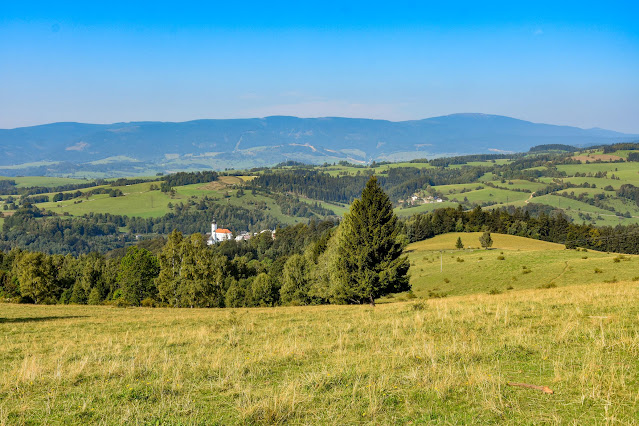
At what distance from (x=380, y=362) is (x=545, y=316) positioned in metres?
7.51

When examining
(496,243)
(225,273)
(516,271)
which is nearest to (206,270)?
(516,271)

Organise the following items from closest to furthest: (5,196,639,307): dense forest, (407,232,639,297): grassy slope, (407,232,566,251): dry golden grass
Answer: (407,232,639,297): grassy slope
(5,196,639,307): dense forest
(407,232,566,251): dry golden grass

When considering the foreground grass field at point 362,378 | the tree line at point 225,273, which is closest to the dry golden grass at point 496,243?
the tree line at point 225,273

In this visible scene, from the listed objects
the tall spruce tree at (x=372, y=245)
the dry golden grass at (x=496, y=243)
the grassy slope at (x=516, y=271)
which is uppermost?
the tall spruce tree at (x=372, y=245)

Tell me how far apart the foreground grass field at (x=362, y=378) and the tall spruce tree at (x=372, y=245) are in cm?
1848

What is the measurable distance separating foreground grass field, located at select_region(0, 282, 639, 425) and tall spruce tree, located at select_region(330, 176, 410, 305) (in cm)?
1848

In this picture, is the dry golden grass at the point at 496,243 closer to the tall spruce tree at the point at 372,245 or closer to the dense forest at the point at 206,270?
the dense forest at the point at 206,270

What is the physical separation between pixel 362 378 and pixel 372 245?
2468 cm

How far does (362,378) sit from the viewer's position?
813 centimetres

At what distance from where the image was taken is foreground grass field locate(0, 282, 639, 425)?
6508mm

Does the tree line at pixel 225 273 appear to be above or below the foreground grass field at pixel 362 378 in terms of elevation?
below

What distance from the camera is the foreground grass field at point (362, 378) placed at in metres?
6.51

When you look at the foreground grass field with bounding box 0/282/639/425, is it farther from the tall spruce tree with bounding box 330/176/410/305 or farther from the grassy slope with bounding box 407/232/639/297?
the grassy slope with bounding box 407/232/639/297

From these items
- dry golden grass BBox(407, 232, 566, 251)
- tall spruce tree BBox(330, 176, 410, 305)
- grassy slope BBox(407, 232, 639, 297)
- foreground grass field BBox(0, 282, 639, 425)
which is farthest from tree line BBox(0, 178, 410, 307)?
dry golden grass BBox(407, 232, 566, 251)
